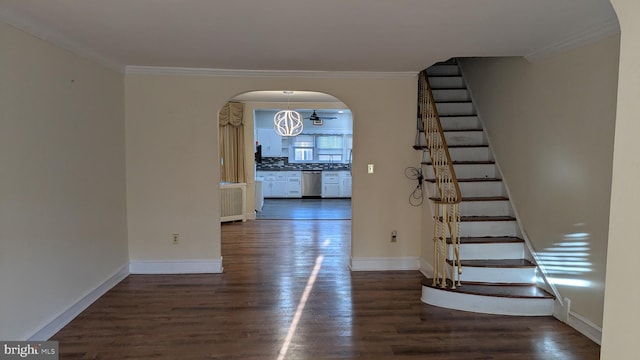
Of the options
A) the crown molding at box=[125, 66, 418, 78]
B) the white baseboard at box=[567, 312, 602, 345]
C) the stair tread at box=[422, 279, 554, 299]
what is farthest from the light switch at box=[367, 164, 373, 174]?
the white baseboard at box=[567, 312, 602, 345]

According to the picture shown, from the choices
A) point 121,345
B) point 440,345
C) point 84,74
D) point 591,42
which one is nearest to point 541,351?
point 440,345

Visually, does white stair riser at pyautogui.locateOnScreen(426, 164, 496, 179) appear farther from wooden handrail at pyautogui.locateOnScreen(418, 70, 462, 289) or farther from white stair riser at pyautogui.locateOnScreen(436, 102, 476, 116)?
white stair riser at pyautogui.locateOnScreen(436, 102, 476, 116)

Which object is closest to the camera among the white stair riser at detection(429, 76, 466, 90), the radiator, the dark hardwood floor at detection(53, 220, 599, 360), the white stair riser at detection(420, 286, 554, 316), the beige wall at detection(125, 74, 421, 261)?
the dark hardwood floor at detection(53, 220, 599, 360)

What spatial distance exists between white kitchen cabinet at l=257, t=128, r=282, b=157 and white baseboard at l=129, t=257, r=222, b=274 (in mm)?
7443

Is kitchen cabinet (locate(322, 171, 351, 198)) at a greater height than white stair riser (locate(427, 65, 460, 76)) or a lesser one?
lesser

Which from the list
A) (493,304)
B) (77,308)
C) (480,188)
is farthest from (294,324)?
(480,188)

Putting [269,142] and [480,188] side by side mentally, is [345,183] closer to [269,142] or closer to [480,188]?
[269,142]

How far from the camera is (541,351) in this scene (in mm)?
2973

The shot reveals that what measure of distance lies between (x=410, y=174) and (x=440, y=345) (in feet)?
7.45

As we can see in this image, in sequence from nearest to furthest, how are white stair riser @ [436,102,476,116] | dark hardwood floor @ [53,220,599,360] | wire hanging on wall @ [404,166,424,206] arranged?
dark hardwood floor @ [53,220,599,360] → wire hanging on wall @ [404,166,424,206] → white stair riser @ [436,102,476,116]

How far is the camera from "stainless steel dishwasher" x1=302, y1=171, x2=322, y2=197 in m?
11.5

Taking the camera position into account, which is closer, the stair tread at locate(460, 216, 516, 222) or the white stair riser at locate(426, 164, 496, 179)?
the stair tread at locate(460, 216, 516, 222)

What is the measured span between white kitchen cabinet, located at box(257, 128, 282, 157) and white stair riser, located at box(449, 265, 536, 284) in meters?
8.73

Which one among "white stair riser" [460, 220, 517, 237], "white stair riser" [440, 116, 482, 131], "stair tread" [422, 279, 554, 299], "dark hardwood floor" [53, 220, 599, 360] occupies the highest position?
"white stair riser" [440, 116, 482, 131]
